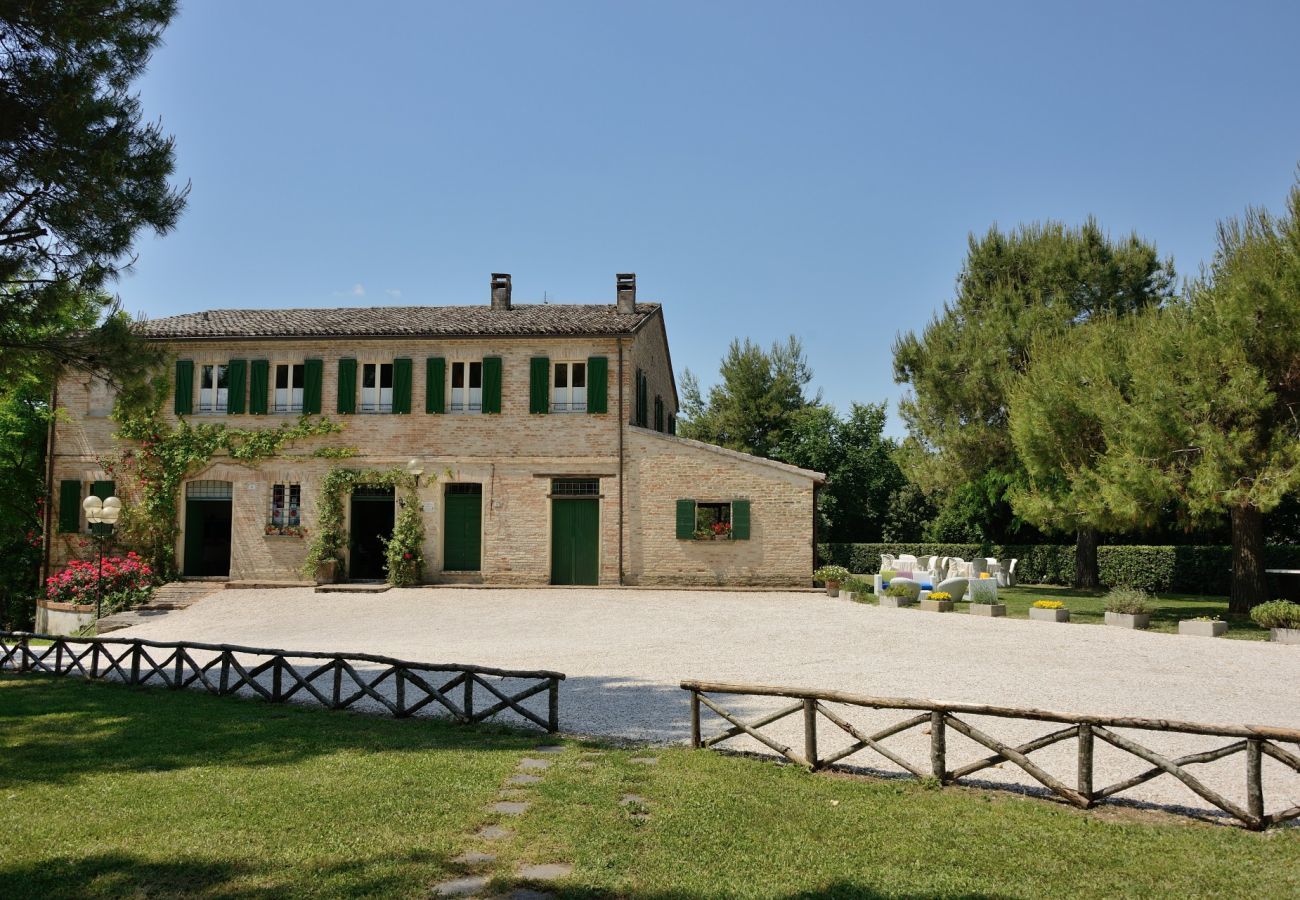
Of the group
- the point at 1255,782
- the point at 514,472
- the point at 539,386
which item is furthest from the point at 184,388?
the point at 1255,782

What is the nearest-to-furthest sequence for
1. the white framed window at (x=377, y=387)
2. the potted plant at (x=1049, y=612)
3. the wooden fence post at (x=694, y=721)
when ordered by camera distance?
the wooden fence post at (x=694, y=721)
the potted plant at (x=1049, y=612)
the white framed window at (x=377, y=387)

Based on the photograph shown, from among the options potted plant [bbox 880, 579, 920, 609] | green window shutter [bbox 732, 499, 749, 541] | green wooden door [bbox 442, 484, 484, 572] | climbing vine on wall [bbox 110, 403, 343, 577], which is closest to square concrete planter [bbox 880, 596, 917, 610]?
potted plant [bbox 880, 579, 920, 609]

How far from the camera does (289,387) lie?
21344mm

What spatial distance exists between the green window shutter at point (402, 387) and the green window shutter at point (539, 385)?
2785 mm

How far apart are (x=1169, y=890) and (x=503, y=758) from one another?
433cm

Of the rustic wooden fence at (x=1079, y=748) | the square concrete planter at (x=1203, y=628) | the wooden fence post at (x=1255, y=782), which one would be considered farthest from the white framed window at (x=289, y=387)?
the wooden fence post at (x=1255, y=782)

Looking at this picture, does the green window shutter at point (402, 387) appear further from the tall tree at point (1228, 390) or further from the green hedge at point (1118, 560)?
the green hedge at point (1118, 560)

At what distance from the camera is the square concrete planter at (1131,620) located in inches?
581

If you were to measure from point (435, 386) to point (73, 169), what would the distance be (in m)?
→ 12.5

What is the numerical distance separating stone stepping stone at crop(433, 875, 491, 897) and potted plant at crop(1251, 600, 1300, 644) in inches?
515

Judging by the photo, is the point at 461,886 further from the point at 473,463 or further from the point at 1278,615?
the point at 473,463

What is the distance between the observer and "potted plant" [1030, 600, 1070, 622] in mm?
15594

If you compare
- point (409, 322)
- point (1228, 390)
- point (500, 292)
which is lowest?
point (1228, 390)

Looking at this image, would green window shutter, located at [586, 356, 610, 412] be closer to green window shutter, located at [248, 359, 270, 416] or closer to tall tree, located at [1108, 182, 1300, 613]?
green window shutter, located at [248, 359, 270, 416]
